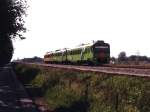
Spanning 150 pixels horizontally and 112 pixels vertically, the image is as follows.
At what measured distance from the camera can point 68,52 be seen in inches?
2820

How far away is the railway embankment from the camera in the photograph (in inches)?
801

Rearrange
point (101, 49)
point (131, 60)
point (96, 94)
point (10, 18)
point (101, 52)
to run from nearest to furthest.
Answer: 1. point (96, 94)
2. point (10, 18)
3. point (101, 52)
4. point (101, 49)
5. point (131, 60)

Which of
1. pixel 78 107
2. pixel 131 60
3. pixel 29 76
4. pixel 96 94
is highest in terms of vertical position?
pixel 131 60

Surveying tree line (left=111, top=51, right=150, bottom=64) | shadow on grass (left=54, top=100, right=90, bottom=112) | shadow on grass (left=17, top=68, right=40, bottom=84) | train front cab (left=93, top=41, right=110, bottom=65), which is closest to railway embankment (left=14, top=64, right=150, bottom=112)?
shadow on grass (left=54, top=100, right=90, bottom=112)

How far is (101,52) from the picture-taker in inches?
2153

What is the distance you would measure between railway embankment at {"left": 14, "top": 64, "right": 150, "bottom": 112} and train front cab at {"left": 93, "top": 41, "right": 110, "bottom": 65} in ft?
56.5

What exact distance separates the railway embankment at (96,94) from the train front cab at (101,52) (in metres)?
17.2

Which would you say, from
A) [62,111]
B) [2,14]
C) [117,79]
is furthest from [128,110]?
[2,14]

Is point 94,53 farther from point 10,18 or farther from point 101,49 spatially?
point 10,18

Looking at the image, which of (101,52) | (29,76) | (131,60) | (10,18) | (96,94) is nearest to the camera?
(96,94)

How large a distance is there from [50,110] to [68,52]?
45.0m

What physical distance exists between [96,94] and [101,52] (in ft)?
97.9

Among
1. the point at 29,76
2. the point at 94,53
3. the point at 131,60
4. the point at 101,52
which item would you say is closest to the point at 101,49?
the point at 101,52

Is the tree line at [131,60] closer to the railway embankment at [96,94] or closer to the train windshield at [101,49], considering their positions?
the train windshield at [101,49]
